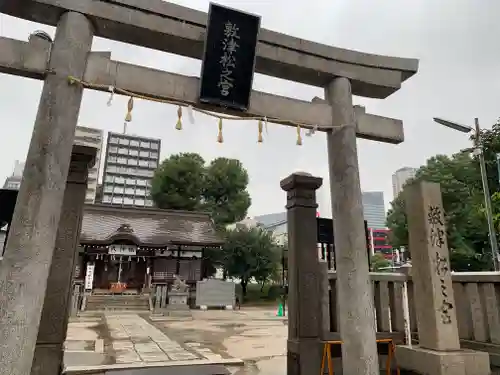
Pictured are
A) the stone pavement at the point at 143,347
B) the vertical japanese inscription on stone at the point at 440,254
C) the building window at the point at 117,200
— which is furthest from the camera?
the building window at the point at 117,200

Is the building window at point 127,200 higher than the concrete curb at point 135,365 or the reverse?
higher

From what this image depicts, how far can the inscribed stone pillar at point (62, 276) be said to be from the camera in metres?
4.42

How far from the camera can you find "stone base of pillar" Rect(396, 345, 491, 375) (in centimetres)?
416

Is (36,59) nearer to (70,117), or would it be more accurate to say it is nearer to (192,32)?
(70,117)

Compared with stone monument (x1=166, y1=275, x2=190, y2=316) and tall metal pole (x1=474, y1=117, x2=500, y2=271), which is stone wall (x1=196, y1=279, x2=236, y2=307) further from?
tall metal pole (x1=474, y1=117, x2=500, y2=271)

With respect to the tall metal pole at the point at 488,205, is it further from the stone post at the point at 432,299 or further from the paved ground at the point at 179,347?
the stone post at the point at 432,299

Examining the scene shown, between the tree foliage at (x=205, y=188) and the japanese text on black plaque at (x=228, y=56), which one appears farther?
the tree foliage at (x=205, y=188)

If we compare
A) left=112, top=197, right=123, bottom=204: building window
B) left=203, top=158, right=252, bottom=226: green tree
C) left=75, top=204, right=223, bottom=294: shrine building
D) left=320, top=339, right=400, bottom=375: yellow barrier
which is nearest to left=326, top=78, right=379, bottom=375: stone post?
left=320, top=339, right=400, bottom=375: yellow barrier

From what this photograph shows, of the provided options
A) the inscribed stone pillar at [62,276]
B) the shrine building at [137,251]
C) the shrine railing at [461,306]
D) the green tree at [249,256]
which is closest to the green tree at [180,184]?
the shrine building at [137,251]

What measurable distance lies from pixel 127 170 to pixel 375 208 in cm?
11390

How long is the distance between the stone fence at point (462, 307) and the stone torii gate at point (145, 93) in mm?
1212

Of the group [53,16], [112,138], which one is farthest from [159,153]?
[53,16]

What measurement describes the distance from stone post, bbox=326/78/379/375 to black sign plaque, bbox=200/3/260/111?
1409mm

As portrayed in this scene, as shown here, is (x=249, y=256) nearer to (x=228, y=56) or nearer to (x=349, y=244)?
(x=349, y=244)
